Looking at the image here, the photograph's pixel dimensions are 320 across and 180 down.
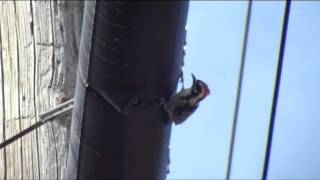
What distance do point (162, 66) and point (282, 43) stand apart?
35 cm

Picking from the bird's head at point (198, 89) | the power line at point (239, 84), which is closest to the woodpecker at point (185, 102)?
the bird's head at point (198, 89)

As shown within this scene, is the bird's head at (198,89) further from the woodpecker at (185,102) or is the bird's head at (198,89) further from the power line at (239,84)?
the power line at (239,84)

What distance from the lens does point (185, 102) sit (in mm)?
1695

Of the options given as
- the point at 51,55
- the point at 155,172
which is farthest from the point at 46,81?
the point at 155,172

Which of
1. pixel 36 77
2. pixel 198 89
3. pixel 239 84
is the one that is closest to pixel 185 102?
pixel 198 89

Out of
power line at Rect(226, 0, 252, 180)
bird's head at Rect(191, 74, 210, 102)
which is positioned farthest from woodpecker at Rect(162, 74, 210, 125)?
power line at Rect(226, 0, 252, 180)

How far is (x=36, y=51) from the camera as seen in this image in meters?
2.28

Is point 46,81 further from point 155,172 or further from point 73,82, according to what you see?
point 155,172

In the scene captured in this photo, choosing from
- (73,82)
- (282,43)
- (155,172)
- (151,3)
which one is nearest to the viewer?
(151,3)

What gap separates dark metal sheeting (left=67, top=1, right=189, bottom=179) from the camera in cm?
159

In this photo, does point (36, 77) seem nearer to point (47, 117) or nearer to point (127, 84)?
point (47, 117)

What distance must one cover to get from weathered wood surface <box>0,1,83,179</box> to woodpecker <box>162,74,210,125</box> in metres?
0.54

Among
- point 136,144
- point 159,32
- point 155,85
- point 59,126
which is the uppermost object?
point 159,32

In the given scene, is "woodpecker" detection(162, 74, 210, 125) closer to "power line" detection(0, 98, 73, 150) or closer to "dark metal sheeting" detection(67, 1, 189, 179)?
"dark metal sheeting" detection(67, 1, 189, 179)
